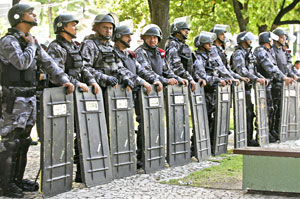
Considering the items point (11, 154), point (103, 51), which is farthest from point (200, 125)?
point (11, 154)

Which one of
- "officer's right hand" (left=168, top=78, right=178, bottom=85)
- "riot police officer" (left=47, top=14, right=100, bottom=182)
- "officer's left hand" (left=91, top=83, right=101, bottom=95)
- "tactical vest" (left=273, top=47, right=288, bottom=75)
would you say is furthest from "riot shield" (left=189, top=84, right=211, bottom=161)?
"tactical vest" (left=273, top=47, right=288, bottom=75)

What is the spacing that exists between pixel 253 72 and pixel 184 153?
377cm

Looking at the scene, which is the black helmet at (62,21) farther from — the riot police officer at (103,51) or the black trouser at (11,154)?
the black trouser at (11,154)

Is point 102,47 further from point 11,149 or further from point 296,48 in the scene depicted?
point 296,48

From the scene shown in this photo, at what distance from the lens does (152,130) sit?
9.49 m

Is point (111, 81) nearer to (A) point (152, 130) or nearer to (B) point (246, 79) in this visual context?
(A) point (152, 130)

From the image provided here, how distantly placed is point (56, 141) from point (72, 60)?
43.8 inches

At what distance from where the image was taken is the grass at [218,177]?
8.44 m

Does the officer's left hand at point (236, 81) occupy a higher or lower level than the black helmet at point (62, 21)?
lower

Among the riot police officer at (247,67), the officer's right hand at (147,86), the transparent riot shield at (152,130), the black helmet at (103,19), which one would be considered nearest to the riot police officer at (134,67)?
the officer's right hand at (147,86)

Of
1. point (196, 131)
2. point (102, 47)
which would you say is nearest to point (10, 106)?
point (102, 47)

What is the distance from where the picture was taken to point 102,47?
29.2 feet

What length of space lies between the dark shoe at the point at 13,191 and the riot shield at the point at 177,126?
3.12m

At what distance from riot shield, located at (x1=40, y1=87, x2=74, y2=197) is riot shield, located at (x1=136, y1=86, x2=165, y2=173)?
174cm
